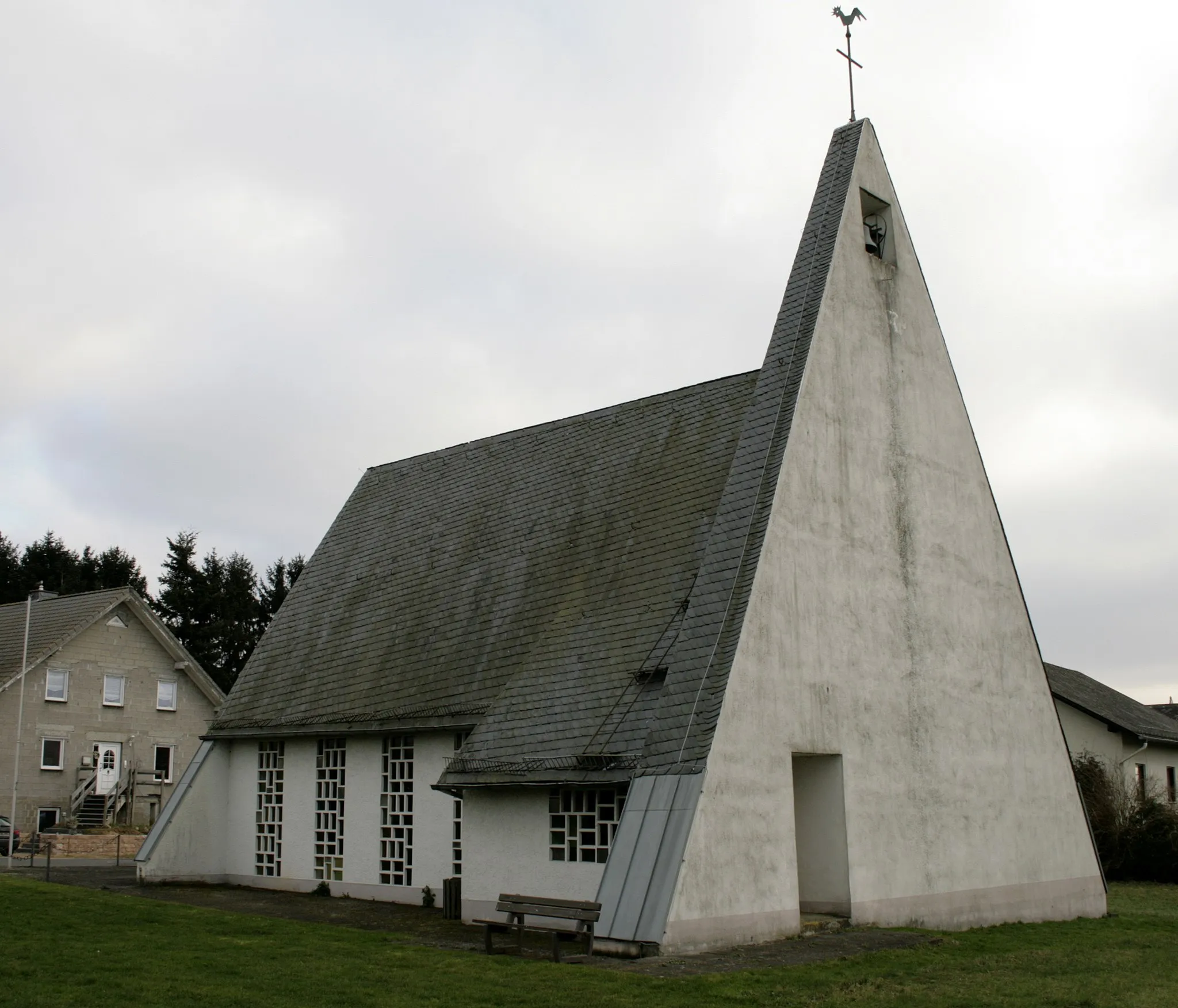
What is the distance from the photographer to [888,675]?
18.0 m

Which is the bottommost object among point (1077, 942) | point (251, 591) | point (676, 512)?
point (1077, 942)

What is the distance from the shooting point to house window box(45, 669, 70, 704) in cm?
4206

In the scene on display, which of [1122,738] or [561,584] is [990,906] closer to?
[561,584]

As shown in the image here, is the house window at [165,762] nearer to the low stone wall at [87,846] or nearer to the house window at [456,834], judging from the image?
the low stone wall at [87,846]

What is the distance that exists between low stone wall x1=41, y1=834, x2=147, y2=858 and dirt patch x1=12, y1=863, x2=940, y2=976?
7.05m

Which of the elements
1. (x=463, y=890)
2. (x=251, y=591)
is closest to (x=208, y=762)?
(x=463, y=890)

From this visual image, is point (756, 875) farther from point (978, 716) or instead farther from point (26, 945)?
point (26, 945)

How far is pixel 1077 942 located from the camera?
54.5ft

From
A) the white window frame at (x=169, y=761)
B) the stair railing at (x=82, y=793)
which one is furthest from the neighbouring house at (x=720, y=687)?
the white window frame at (x=169, y=761)

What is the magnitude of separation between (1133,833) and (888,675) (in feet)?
55.9

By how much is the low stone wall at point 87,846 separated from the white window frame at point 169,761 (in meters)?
9.13

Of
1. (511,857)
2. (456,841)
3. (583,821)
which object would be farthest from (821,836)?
(456,841)

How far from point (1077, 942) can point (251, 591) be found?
187 feet

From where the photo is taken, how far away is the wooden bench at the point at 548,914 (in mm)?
13844
